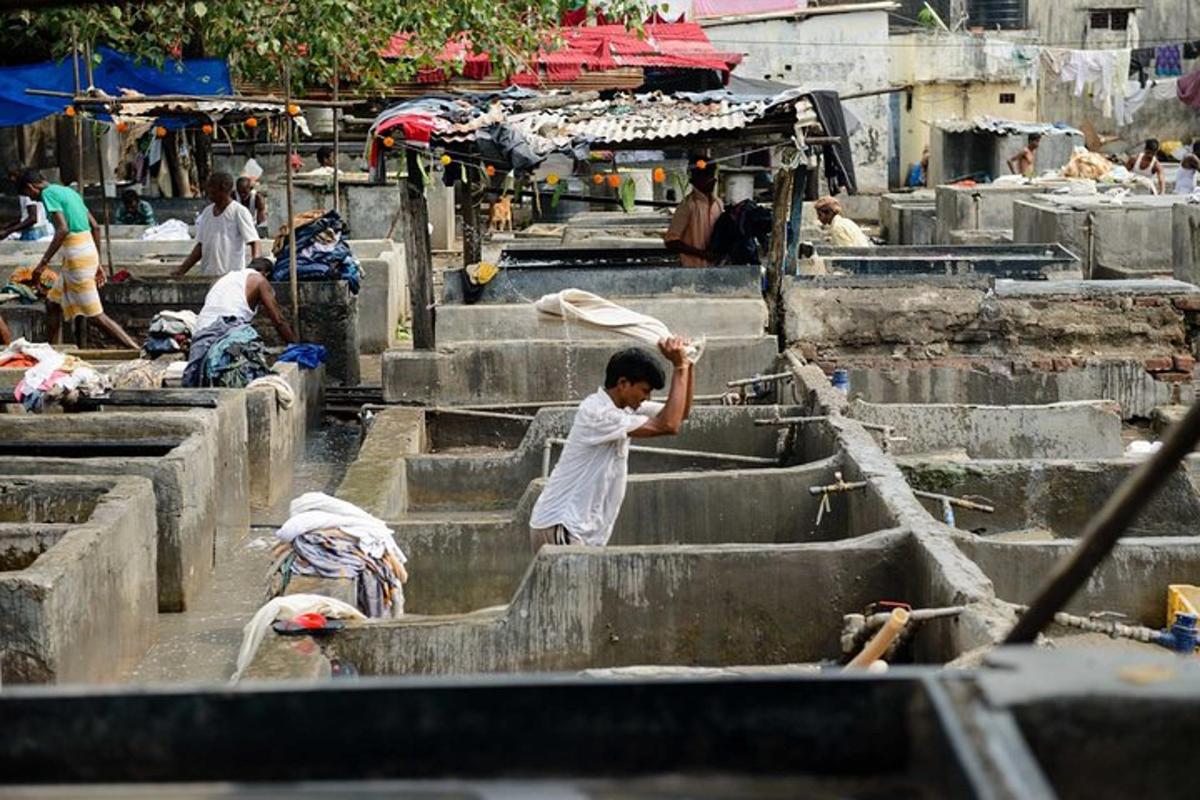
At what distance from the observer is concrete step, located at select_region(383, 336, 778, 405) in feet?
41.7

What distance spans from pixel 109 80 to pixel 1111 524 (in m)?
16.8

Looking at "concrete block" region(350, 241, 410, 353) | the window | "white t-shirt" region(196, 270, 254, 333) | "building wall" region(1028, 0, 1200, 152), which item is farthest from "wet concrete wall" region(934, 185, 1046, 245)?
the window

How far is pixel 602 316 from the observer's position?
36.9 ft

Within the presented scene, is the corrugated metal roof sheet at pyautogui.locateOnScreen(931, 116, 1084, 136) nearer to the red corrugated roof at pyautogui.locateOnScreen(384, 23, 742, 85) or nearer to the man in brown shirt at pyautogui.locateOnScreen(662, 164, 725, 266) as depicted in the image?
the red corrugated roof at pyautogui.locateOnScreen(384, 23, 742, 85)

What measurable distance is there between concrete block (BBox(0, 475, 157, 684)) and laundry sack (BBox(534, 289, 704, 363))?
312 centimetres

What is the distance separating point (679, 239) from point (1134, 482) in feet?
40.1

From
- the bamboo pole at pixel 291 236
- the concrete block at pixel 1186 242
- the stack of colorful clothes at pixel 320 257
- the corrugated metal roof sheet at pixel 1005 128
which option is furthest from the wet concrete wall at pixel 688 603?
the corrugated metal roof sheet at pixel 1005 128

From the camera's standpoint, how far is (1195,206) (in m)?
15.3

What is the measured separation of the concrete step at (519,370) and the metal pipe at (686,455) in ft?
5.86

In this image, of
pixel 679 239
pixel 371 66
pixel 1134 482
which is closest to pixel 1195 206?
pixel 679 239

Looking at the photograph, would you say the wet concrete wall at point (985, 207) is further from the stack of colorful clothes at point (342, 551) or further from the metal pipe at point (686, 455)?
the stack of colorful clothes at point (342, 551)

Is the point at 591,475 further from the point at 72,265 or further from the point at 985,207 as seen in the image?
the point at 985,207

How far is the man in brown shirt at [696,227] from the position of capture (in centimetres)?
1472

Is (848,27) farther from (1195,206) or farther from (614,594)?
(614,594)
